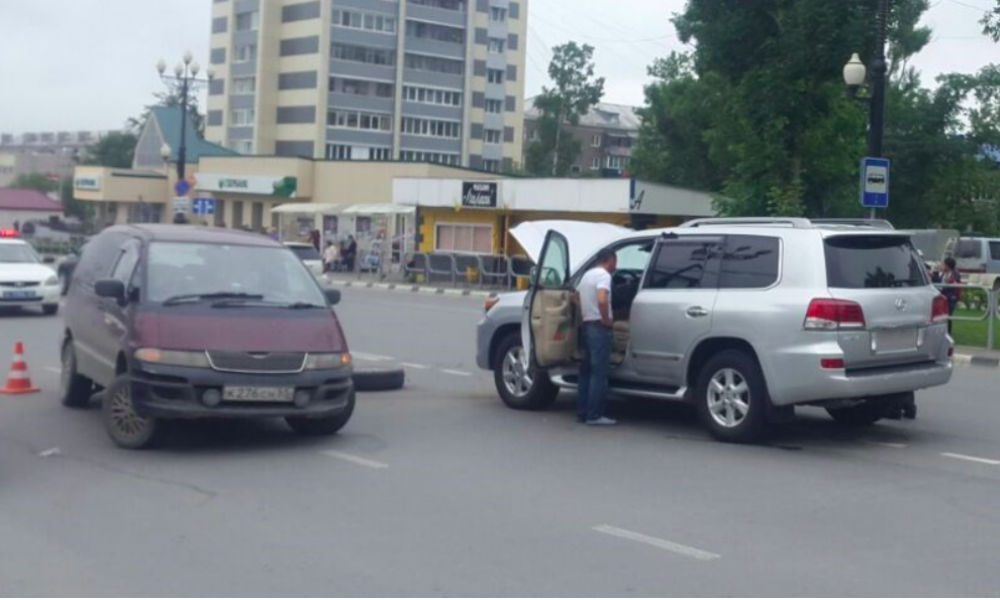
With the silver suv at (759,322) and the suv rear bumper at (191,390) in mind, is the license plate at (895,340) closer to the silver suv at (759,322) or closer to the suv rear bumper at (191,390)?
the silver suv at (759,322)

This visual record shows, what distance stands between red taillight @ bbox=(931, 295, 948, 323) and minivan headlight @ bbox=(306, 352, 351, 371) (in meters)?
5.09

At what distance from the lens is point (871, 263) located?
11422mm

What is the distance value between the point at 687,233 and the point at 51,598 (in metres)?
7.27

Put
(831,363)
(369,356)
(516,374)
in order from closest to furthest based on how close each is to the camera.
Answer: (831,363)
(516,374)
(369,356)

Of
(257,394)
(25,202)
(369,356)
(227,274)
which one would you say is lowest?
(369,356)

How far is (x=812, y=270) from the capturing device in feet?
36.5

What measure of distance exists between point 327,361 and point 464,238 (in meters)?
35.0

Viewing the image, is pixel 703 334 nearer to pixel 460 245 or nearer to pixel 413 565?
pixel 413 565

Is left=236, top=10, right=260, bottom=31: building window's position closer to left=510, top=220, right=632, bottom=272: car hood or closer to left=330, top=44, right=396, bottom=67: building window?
left=330, top=44, right=396, bottom=67: building window

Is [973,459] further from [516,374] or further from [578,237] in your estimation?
[578,237]

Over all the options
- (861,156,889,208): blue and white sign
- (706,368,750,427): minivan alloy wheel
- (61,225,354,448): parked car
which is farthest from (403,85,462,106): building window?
(706,368,750,427): minivan alloy wheel

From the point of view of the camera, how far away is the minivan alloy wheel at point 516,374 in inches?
529

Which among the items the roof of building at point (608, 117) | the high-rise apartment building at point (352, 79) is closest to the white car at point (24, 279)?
the high-rise apartment building at point (352, 79)

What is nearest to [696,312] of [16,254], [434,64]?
[16,254]
